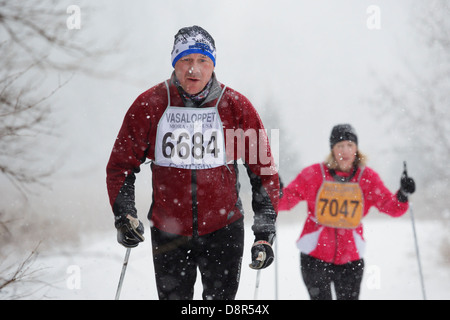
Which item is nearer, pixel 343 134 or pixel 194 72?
pixel 194 72

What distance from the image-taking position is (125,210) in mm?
2342

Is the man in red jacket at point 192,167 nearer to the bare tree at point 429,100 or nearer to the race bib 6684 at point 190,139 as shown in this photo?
the race bib 6684 at point 190,139

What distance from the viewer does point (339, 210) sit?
3.88 meters

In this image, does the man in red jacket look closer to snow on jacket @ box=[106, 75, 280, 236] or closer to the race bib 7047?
snow on jacket @ box=[106, 75, 280, 236]

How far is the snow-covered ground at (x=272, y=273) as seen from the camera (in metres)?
6.49

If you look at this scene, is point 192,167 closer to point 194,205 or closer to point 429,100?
point 194,205

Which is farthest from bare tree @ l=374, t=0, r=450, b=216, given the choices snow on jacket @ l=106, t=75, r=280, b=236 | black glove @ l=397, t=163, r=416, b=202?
snow on jacket @ l=106, t=75, r=280, b=236

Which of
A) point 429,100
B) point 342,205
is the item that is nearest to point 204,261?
point 342,205

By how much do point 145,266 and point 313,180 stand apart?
23.6 ft

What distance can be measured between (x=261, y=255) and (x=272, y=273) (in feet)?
23.3

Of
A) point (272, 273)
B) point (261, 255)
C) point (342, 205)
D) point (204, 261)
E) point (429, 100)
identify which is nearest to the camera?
point (261, 255)
